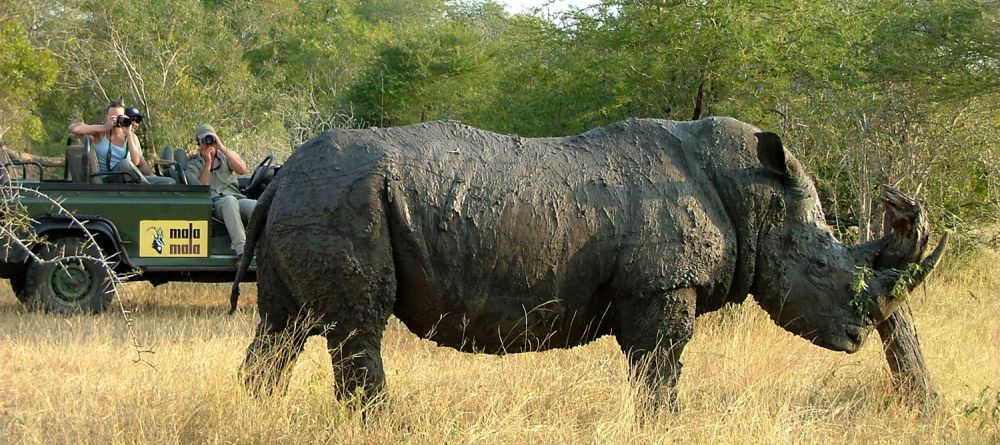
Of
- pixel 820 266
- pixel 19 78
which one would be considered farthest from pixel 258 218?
pixel 19 78

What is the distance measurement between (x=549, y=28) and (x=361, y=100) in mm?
13260

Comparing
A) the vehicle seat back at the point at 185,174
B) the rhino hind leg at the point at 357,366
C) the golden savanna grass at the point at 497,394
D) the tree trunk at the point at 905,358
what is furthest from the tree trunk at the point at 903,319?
the vehicle seat back at the point at 185,174

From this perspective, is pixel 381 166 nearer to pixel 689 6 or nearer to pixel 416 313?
pixel 416 313

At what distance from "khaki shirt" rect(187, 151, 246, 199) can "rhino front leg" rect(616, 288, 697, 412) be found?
596 cm

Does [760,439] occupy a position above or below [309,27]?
below

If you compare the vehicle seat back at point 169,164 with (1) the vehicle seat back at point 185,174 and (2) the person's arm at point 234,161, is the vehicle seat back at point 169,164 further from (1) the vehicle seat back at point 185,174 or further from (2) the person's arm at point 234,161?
(2) the person's arm at point 234,161

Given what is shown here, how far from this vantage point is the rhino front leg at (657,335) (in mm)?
5414

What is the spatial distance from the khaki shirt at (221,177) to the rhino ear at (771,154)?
6.19 meters

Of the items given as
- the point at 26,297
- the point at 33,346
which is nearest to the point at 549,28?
the point at 26,297

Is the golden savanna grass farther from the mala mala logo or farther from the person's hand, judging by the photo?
the person's hand

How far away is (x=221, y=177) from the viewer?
10617 millimetres

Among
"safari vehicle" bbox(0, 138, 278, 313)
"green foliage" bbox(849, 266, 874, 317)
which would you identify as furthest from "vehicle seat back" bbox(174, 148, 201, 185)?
"green foliage" bbox(849, 266, 874, 317)

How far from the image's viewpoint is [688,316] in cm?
548

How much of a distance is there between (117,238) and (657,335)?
6171 millimetres
